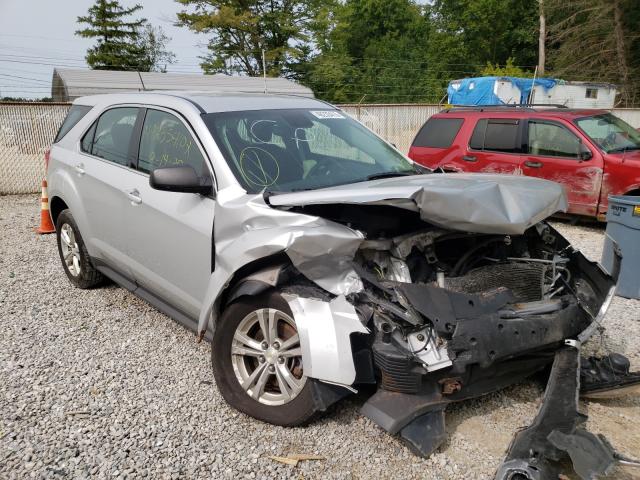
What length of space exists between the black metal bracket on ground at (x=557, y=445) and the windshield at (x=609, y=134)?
608cm

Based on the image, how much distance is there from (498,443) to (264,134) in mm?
2432

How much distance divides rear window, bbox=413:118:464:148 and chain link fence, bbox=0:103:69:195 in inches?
306

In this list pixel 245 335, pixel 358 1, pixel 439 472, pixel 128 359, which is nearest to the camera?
pixel 439 472

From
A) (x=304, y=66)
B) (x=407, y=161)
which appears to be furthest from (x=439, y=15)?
(x=407, y=161)

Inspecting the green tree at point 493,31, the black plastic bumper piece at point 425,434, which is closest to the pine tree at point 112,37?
the green tree at point 493,31

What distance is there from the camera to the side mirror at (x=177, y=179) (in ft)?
10.4

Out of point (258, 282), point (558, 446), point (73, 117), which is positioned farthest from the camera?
point (73, 117)

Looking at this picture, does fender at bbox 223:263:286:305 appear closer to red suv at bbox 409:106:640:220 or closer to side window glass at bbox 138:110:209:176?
side window glass at bbox 138:110:209:176

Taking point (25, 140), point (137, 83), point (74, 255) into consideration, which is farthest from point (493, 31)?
point (74, 255)

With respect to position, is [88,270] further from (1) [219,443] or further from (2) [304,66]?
(2) [304,66]

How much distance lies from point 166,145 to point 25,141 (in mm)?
9315

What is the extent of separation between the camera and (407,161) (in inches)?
167

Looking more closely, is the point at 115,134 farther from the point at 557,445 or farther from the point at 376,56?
the point at 376,56

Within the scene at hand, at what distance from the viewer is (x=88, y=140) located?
4.76 meters
